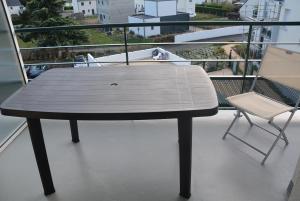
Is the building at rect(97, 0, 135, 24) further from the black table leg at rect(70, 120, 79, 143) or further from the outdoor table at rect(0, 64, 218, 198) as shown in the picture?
the outdoor table at rect(0, 64, 218, 198)

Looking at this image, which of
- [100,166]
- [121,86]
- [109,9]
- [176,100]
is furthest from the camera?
[109,9]

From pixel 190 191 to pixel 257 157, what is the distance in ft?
2.37

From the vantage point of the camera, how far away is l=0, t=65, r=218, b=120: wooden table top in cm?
145

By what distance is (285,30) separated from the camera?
14.6 feet

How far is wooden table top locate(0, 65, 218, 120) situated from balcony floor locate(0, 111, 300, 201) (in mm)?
713

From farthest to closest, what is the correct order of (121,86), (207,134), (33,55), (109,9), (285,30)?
(109,9) < (285,30) < (33,55) < (207,134) < (121,86)

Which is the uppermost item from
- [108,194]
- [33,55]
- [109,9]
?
[109,9]

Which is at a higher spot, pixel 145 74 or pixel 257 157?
→ pixel 145 74

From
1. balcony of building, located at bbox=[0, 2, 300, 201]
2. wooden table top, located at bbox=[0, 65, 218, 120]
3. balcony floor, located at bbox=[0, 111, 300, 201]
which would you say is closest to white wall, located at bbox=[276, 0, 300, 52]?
balcony of building, located at bbox=[0, 2, 300, 201]

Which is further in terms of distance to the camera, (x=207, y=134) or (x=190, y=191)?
(x=207, y=134)

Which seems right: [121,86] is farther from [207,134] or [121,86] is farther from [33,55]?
[33,55]

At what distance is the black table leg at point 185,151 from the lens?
62.9 inches

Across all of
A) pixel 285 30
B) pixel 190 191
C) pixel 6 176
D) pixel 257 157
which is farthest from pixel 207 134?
pixel 285 30

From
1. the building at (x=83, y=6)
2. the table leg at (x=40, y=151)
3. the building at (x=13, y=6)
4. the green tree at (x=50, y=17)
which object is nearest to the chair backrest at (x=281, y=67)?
the table leg at (x=40, y=151)
